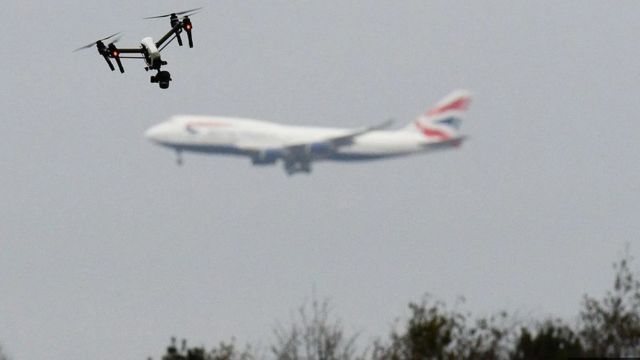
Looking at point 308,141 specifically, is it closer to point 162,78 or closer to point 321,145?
point 321,145

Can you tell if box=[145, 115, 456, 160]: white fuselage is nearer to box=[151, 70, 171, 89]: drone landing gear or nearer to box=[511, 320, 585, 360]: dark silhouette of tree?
box=[511, 320, 585, 360]: dark silhouette of tree

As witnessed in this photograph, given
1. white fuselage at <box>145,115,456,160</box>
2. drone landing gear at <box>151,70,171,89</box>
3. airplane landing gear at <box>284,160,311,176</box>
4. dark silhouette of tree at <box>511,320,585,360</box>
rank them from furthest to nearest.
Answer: white fuselage at <box>145,115,456,160</box>, airplane landing gear at <box>284,160,311,176</box>, dark silhouette of tree at <box>511,320,585,360</box>, drone landing gear at <box>151,70,171,89</box>

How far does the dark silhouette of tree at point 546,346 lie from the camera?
10750 centimetres

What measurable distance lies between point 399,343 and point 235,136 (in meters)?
80.7

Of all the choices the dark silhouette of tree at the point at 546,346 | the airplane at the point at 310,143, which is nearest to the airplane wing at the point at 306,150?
the airplane at the point at 310,143

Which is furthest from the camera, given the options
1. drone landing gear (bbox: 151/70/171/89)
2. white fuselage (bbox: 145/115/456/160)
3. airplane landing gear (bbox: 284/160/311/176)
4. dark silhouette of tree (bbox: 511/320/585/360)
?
white fuselage (bbox: 145/115/456/160)

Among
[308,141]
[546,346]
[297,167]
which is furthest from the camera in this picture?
[308,141]

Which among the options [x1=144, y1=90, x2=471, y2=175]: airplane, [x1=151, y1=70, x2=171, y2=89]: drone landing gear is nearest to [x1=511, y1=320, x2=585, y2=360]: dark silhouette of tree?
[x1=151, y1=70, x2=171, y2=89]: drone landing gear

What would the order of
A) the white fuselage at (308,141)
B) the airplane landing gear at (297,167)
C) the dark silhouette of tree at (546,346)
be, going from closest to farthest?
the dark silhouette of tree at (546,346), the airplane landing gear at (297,167), the white fuselage at (308,141)

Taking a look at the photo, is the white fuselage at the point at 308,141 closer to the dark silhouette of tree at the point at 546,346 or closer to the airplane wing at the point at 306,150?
the airplane wing at the point at 306,150

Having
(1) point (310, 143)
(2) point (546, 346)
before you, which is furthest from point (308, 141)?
(2) point (546, 346)

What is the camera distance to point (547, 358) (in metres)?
108

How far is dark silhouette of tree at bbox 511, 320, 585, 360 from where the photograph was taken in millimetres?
107500

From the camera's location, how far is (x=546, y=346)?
108 metres
